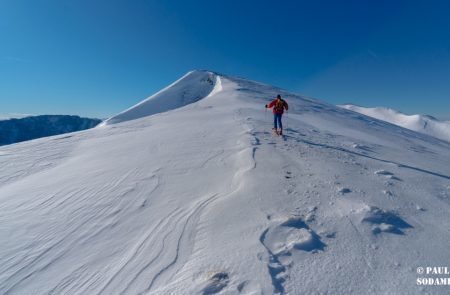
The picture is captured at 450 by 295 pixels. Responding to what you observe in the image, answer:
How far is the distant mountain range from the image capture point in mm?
159250

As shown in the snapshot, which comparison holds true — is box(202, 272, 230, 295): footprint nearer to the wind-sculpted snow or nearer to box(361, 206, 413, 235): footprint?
box(361, 206, 413, 235): footprint

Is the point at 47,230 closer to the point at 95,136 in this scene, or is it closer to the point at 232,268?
the point at 232,268

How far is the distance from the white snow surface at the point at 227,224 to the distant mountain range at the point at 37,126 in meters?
200

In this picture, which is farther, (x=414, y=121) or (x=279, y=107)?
(x=414, y=121)

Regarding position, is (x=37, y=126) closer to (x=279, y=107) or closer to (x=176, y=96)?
(x=176, y=96)

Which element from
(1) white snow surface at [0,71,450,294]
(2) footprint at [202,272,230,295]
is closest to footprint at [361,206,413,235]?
(1) white snow surface at [0,71,450,294]

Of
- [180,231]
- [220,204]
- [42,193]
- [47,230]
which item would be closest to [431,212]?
[220,204]

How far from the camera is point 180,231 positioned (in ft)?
13.2

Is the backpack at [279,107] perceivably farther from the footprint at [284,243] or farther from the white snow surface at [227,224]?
the footprint at [284,243]

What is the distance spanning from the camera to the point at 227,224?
4.12 m

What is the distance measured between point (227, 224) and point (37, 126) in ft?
719

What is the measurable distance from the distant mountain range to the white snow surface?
199829 mm

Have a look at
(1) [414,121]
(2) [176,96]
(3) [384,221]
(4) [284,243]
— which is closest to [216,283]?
(4) [284,243]

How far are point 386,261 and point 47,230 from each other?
572cm
